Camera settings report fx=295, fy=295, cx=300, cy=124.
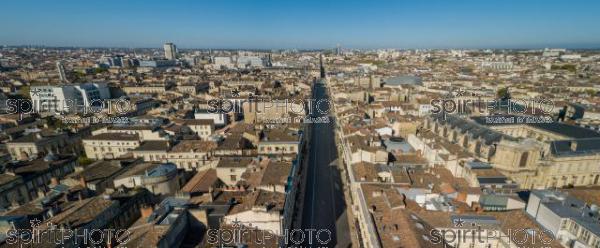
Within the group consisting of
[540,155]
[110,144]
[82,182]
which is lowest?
[110,144]

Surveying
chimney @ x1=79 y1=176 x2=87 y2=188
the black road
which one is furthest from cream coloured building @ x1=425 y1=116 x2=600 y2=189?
chimney @ x1=79 y1=176 x2=87 y2=188

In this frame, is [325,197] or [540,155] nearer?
[540,155]

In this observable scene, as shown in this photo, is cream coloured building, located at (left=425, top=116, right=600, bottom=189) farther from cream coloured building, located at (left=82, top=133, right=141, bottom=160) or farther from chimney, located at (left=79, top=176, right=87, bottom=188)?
cream coloured building, located at (left=82, top=133, right=141, bottom=160)

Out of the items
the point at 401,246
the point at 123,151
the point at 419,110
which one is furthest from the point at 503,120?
the point at 123,151

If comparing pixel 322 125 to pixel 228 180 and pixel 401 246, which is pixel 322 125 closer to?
pixel 228 180

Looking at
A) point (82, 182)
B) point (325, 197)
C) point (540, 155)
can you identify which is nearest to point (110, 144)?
point (82, 182)

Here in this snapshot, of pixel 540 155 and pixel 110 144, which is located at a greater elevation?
pixel 540 155

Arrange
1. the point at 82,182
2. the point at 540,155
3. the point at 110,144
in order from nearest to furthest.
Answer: the point at 82,182 < the point at 540,155 < the point at 110,144

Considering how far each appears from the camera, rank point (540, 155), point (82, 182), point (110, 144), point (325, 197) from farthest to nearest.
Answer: point (110, 144), point (325, 197), point (540, 155), point (82, 182)

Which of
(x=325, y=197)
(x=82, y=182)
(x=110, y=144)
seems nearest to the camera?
(x=82, y=182)

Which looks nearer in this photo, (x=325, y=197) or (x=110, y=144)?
(x=325, y=197)

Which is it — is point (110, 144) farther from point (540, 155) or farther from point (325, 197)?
point (540, 155)
